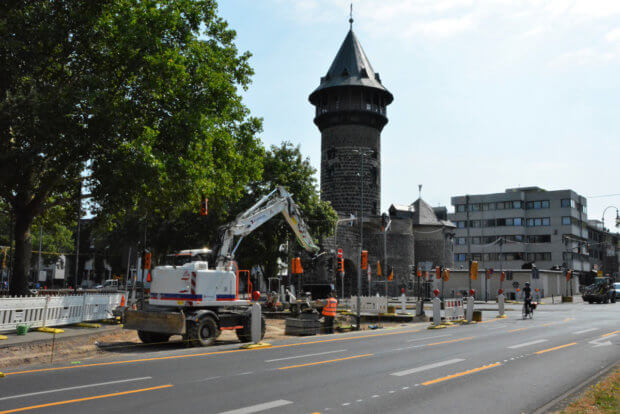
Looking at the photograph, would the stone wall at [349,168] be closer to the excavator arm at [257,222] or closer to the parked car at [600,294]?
the parked car at [600,294]

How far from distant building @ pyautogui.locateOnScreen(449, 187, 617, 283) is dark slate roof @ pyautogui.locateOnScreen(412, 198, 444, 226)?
2012cm

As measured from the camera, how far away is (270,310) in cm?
2873

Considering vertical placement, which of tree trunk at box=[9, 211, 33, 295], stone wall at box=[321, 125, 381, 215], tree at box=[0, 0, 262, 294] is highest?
stone wall at box=[321, 125, 381, 215]

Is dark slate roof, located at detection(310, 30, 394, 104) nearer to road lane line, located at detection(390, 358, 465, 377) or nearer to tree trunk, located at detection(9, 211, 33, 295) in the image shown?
tree trunk, located at detection(9, 211, 33, 295)

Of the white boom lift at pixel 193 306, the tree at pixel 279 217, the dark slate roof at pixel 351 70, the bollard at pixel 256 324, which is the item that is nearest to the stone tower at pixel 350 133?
Answer: the dark slate roof at pixel 351 70

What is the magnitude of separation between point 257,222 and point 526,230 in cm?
8137

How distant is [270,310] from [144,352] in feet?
47.9

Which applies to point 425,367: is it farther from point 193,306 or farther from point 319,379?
point 193,306

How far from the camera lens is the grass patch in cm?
729

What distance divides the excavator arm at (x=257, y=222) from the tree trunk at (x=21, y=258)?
8.68 metres

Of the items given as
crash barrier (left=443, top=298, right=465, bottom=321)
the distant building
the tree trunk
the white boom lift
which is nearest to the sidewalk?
the white boom lift

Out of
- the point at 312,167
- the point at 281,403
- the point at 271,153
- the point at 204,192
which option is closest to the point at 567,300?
the point at 312,167

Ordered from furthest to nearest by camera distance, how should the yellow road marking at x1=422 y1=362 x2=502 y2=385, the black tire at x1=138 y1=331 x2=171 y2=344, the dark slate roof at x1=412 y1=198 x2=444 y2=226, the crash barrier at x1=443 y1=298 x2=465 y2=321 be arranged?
the dark slate roof at x1=412 y1=198 x2=444 y2=226, the crash barrier at x1=443 y1=298 x2=465 y2=321, the black tire at x1=138 y1=331 x2=171 y2=344, the yellow road marking at x1=422 y1=362 x2=502 y2=385

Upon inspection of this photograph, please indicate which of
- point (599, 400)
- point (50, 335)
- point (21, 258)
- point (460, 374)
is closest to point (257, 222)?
point (50, 335)
